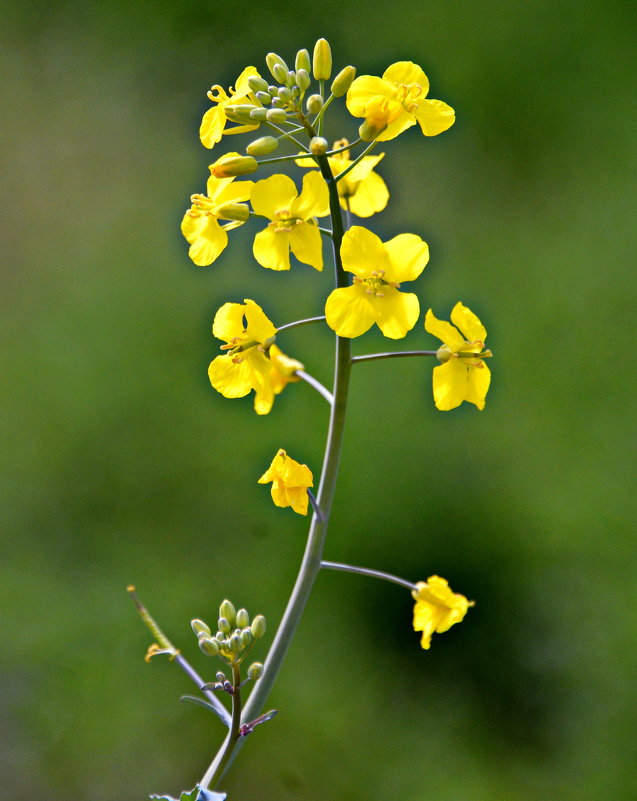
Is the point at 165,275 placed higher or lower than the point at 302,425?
higher

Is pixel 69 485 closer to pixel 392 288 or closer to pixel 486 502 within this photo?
pixel 486 502

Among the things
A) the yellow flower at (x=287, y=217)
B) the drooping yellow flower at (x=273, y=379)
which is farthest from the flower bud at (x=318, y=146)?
the drooping yellow flower at (x=273, y=379)

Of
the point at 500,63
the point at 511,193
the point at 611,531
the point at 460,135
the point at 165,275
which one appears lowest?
the point at 611,531

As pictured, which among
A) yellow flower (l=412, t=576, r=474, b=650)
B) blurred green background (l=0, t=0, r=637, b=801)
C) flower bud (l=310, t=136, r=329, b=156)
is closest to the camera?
flower bud (l=310, t=136, r=329, b=156)

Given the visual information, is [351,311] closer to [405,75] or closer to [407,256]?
[407,256]

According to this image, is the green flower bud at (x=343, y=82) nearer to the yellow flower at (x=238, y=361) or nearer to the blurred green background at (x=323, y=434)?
the yellow flower at (x=238, y=361)

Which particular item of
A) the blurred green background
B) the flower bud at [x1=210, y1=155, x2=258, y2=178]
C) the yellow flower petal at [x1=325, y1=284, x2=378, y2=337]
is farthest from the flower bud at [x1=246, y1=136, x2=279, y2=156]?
the blurred green background

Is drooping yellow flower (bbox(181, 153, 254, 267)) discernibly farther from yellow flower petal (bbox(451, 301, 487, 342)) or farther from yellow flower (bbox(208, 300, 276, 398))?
yellow flower petal (bbox(451, 301, 487, 342))

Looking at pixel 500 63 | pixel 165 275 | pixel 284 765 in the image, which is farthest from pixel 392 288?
pixel 500 63
